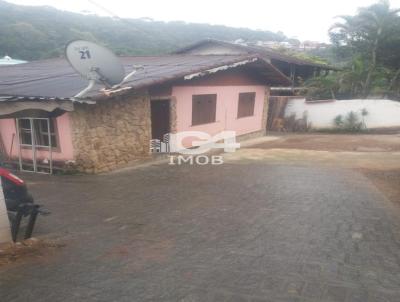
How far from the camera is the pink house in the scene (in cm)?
841

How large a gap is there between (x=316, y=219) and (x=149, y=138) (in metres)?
6.63

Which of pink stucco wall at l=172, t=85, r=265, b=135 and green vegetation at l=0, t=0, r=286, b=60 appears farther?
green vegetation at l=0, t=0, r=286, b=60

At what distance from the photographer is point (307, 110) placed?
20.1 metres

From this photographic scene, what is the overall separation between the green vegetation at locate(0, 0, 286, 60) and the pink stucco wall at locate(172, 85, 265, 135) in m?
20.1

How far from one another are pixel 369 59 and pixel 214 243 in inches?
1010

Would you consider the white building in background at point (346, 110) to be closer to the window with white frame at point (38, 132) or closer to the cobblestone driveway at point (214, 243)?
the cobblestone driveway at point (214, 243)

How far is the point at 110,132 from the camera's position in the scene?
973 centimetres

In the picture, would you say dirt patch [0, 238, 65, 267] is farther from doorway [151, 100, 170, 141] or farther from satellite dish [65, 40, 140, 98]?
doorway [151, 100, 170, 141]

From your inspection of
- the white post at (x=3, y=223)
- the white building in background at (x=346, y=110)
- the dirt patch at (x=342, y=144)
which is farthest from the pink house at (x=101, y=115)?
the white building in background at (x=346, y=110)

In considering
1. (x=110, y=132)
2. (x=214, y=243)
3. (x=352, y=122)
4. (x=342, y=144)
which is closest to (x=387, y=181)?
(x=214, y=243)

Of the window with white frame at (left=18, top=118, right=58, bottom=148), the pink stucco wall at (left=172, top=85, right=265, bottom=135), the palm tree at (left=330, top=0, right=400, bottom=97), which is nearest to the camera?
the window with white frame at (left=18, top=118, right=58, bottom=148)

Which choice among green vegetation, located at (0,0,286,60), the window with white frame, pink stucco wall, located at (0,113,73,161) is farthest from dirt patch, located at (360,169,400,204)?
green vegetation, located at (0,0,286,60)

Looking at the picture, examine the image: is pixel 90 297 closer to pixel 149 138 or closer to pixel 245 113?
pixel 149 138

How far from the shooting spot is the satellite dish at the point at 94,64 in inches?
316
